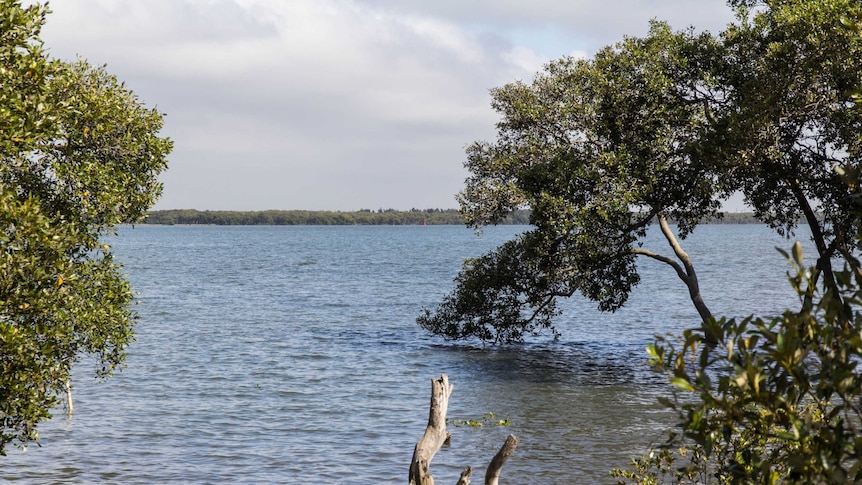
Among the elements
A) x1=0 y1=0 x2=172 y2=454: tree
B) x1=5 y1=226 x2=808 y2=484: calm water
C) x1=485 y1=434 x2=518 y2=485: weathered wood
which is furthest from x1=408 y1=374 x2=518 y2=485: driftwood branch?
x1=5 y1=226 x2=808 y2=484: calm water

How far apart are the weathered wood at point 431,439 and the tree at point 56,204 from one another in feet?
18.5

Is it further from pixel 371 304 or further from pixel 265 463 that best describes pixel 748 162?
pixel 371 304

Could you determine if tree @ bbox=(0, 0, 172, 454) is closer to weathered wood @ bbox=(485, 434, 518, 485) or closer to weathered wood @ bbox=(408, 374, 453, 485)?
weathered wood @ bbox=(408, 374, 453, 485)

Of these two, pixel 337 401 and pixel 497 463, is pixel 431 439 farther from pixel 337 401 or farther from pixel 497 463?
pixel 337 401

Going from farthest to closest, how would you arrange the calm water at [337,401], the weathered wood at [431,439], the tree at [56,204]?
the calm water at [337,401], the weathered wood at [431,439], the tree at [56,204]

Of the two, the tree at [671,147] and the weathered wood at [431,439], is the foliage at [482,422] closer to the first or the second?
the tree at [671,147]

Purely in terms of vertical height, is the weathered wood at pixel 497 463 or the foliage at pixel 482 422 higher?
the weathered wood at pixel 497 463

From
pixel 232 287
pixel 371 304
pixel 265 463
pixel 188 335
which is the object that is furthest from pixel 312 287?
pixel 265 463

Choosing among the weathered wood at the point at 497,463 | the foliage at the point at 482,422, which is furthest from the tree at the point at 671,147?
the weathered wood at the point at 497,463

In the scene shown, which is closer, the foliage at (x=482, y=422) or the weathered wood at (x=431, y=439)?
the weathered wood at (x=431, y=439)

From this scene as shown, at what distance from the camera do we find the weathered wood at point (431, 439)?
13641 millimetres

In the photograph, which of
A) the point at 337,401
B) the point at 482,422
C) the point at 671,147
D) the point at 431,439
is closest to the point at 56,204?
the point at 431,439

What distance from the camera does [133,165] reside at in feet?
56.3

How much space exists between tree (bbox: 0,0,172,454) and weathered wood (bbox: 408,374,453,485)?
565 cm
